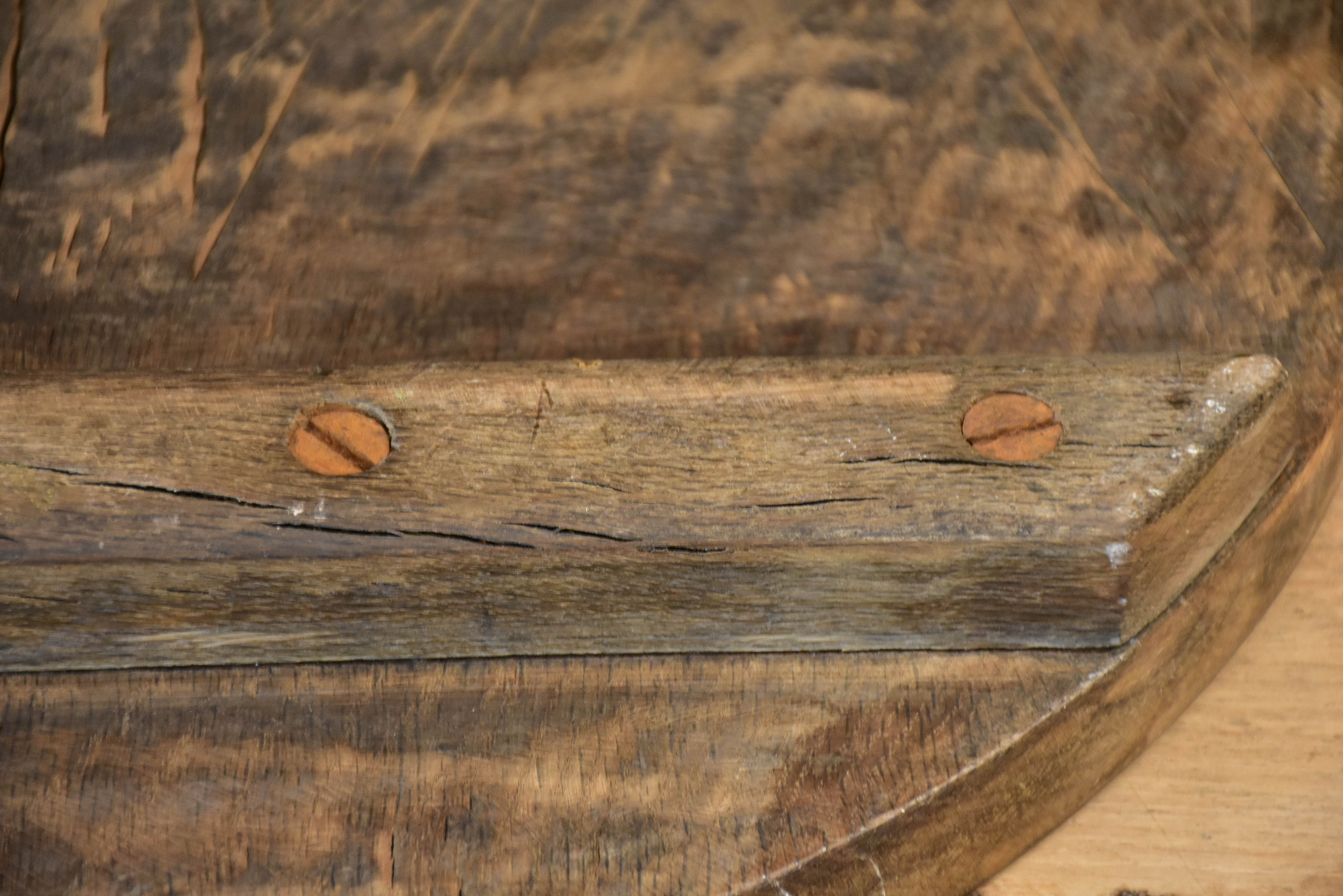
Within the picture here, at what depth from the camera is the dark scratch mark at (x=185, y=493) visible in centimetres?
79

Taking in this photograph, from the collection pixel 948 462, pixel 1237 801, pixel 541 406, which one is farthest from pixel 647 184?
pixel 1237 801

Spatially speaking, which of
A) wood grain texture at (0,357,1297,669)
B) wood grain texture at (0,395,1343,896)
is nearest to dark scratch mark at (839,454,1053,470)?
wood grain texture at (0,357,1297,669)

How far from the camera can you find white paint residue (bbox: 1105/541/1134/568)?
78 centimetres

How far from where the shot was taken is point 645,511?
79 centimetres

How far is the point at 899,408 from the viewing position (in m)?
0.81

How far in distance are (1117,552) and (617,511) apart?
330 millimetres

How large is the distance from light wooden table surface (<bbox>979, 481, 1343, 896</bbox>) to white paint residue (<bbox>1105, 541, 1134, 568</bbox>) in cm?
23

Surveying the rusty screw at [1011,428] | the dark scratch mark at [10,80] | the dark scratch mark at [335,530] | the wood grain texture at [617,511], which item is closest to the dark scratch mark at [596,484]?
the wood grain texture at [617,511]

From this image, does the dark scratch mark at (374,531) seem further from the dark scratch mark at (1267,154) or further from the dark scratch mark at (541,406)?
the dark scratch mark at (1267,154)

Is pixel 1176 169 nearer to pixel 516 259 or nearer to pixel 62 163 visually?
pixel 516 259

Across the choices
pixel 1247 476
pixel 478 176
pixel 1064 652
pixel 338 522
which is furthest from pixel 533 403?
pixel 1247 476

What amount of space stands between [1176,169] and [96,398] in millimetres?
843

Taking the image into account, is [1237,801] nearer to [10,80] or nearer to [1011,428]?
[1011,428]

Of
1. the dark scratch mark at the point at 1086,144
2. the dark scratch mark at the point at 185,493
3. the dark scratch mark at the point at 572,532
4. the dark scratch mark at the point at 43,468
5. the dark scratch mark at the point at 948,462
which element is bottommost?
the dark scratch mark at the point at 43,468
